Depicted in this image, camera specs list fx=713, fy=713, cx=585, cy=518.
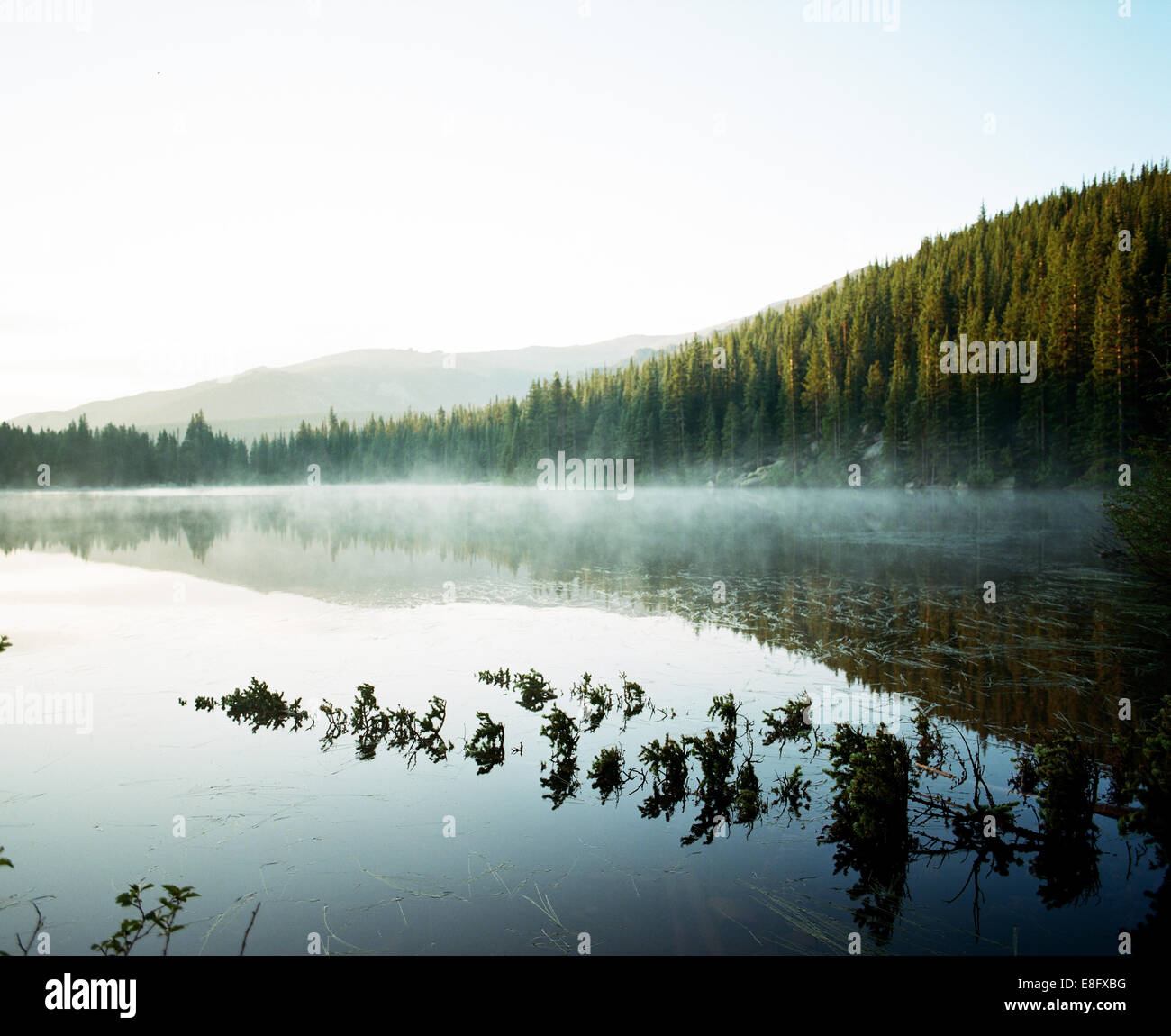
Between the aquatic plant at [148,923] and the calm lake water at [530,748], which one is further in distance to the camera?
the calm lake water at [530,748]

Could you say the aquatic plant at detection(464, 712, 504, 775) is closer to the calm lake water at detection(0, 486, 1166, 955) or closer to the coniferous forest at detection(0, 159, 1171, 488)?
the calm lake water at detection(0, 486, 1166, 955)

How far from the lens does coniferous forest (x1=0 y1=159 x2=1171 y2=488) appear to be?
55.1 metres

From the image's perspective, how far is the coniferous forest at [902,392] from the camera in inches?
2169

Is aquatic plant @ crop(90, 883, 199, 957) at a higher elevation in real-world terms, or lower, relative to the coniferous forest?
lower

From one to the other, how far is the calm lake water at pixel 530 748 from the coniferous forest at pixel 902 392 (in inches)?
298

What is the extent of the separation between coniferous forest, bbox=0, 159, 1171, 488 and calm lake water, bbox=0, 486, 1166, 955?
7561 millimetres

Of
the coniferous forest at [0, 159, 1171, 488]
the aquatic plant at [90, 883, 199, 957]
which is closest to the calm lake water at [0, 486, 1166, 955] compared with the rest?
the aquatic plant at [90, 883, 199, 957]

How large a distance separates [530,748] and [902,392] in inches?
2871

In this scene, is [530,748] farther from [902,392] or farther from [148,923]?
[902,392]

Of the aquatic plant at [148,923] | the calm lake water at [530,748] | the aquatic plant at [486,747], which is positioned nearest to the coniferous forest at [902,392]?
the calm lake water at [530,748]

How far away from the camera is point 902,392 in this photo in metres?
72.4

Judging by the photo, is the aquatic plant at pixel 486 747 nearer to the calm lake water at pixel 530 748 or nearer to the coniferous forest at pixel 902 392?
the calm lake water at pixel 530 748
